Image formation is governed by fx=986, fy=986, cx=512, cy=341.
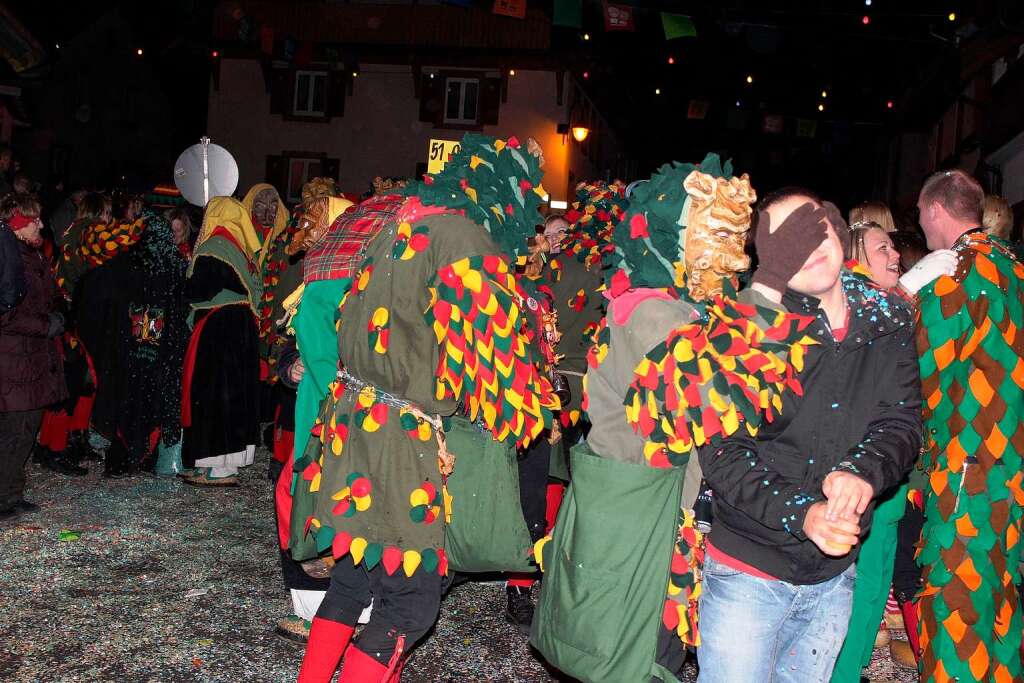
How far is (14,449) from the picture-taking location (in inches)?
249

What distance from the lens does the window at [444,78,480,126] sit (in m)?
25.0

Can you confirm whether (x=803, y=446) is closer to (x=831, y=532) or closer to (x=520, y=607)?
(x=831, y=532)

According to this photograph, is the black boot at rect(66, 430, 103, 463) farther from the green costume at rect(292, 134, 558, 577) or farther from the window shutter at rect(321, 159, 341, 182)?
the window shutter at rect(321, 159, 341, 182)

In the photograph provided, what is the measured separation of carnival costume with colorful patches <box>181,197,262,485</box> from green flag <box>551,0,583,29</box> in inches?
425

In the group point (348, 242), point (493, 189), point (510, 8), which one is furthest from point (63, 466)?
point (510, 8)

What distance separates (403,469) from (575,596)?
75 cm

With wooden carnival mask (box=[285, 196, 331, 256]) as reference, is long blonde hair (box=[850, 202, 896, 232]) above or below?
above

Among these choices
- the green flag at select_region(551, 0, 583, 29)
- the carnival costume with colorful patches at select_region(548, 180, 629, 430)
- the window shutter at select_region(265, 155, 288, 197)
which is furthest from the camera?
the window shutter at select_region(265, 155, 288, 197)

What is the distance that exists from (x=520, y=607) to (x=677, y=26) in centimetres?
1182

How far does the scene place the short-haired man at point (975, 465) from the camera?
3699 millimetres

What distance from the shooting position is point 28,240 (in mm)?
6438

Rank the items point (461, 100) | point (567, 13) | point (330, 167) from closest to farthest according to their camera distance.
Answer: point (567, 13) < point (461, 100) < point (330, 167)

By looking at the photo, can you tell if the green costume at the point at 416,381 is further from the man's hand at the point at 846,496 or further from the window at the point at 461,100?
the window at the point at 461,100

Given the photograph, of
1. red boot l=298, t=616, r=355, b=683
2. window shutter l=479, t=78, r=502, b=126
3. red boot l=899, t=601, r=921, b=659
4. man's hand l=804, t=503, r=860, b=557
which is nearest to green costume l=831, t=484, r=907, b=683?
red boot l=899, t=601, r=921, b=659
